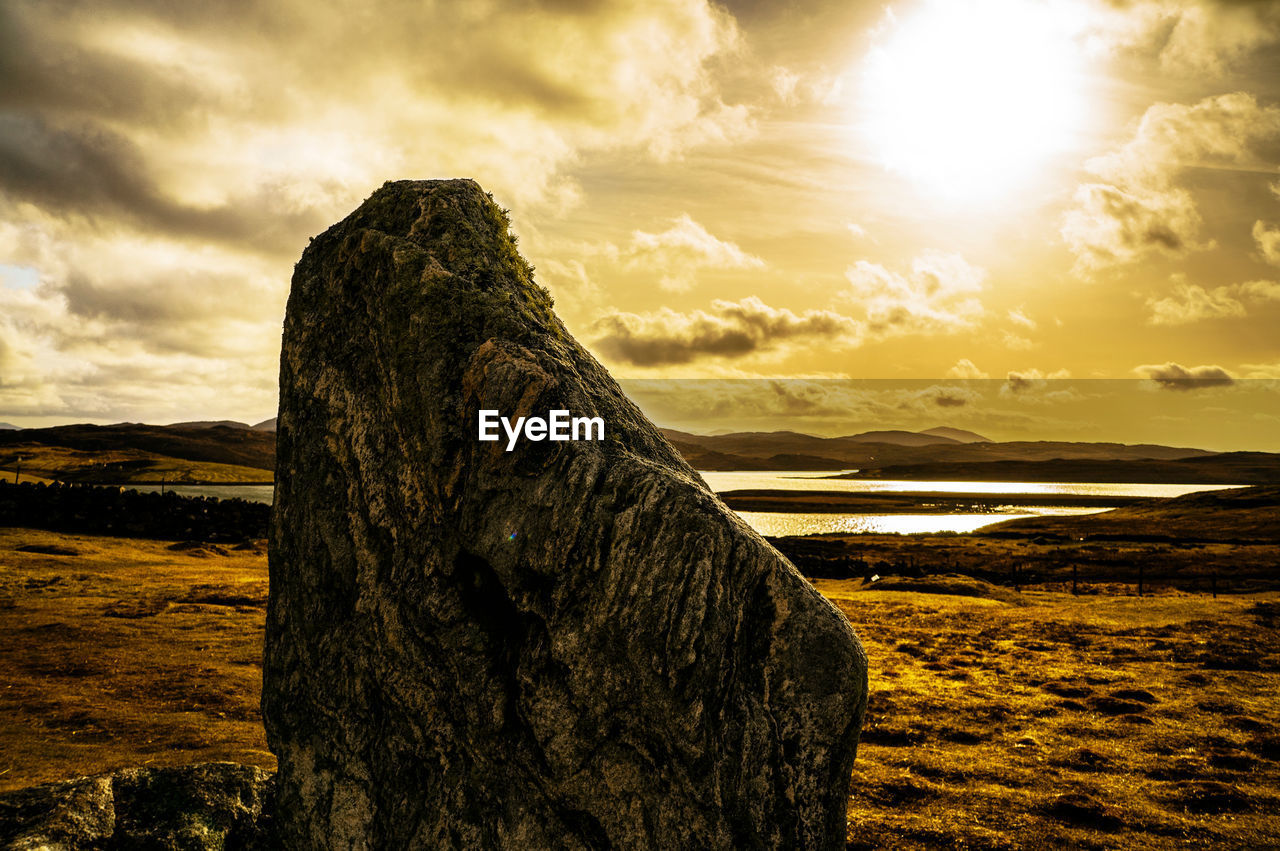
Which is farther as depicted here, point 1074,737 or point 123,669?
point 123,669

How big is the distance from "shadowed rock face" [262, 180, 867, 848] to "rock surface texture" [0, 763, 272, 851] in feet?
2.00

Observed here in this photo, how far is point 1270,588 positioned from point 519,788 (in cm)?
5213

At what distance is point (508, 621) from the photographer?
685 centimetres

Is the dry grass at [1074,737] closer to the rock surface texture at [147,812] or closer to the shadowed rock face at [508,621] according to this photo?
the shadowed rock face at [508,621]

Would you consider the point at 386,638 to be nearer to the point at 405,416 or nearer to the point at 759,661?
the point at 405,416

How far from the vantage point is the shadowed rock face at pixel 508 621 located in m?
6.24

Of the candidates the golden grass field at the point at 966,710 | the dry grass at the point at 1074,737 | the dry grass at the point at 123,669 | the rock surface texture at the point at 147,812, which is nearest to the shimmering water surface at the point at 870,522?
the dry grass at the point at 1074,737

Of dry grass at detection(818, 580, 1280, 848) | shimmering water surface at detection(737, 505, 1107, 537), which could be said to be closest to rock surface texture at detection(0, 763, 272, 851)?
dry grass at detection(818, 580, 1280, 848)

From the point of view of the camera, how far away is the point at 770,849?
621 centimetres

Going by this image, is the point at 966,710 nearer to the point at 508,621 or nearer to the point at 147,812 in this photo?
the point at 508,621

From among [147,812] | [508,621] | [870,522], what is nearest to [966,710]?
[508,621]

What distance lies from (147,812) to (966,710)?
1530cm

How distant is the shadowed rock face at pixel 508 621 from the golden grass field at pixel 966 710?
464 centimetres

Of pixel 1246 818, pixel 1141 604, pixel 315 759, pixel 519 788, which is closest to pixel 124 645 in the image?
pixel 315 759
